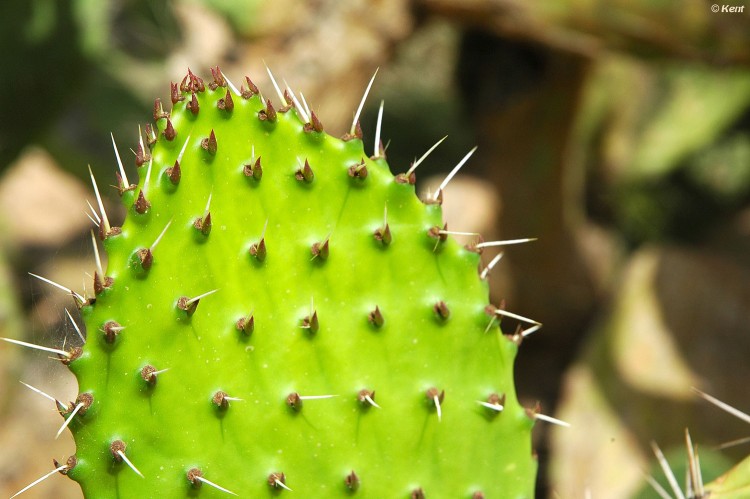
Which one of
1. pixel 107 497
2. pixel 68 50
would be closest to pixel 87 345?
pixel 107 497

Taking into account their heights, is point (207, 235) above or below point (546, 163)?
above

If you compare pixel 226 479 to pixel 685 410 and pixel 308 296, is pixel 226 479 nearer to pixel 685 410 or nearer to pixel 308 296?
pixel 308 296

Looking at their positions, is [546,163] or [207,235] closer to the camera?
[207,235]

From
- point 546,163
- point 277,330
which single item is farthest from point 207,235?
point 546,163

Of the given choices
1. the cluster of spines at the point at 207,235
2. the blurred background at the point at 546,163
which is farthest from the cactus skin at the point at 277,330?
the blurred background at the point at 546,163

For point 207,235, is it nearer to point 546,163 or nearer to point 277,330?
point 277,330

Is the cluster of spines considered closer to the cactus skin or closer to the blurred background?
the cactus skin

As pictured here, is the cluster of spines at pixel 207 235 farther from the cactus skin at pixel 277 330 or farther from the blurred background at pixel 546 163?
the blurred background at pixel 546 163
